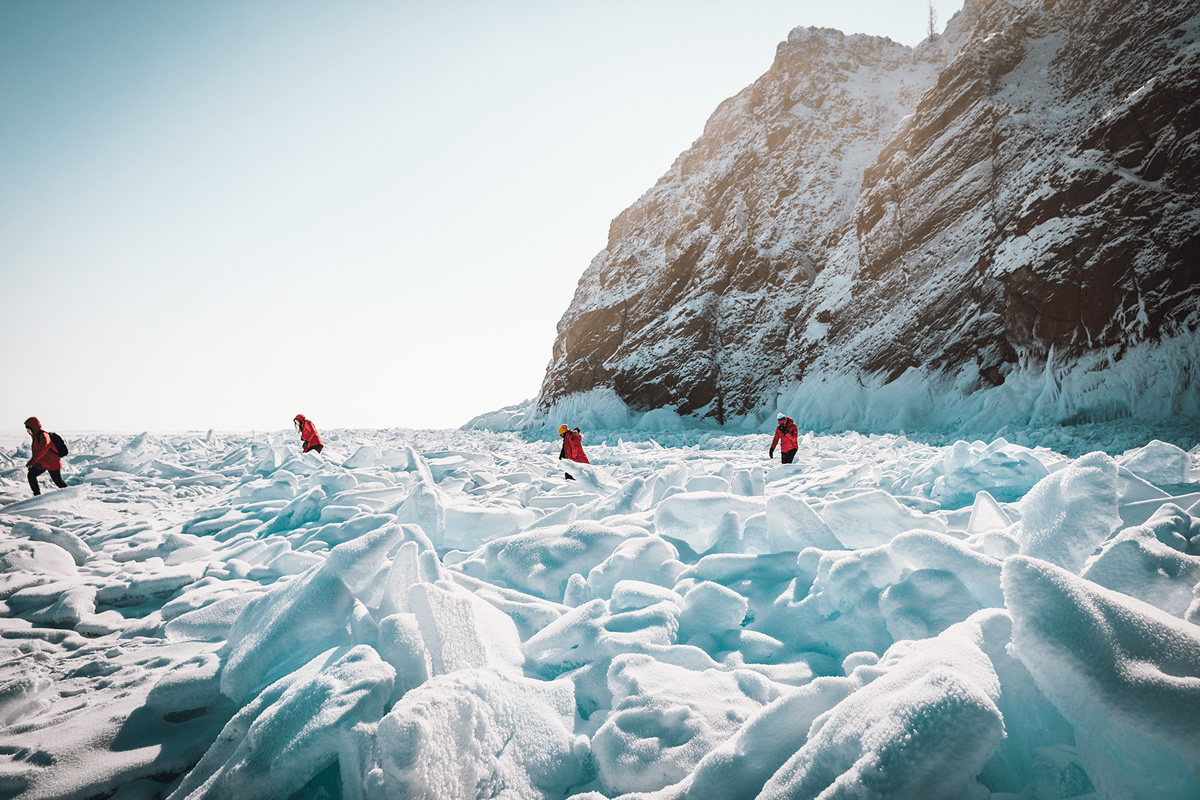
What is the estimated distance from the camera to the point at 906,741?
97 cm

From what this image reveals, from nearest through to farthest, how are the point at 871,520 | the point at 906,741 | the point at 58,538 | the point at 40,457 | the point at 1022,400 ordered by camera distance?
the point at 906,741, the point at 871,520, the point at 58,538, the point at 40,457, the point at 1022,400

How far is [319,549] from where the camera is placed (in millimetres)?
3428

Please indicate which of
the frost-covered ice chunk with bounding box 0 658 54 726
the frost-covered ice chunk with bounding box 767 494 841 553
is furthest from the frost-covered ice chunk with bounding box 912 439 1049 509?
the frost-covered ice chunk with bounding box 0 658 54 726

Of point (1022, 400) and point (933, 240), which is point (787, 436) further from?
point (933, 240)

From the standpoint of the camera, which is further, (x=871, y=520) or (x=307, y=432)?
(x=307, y=432)

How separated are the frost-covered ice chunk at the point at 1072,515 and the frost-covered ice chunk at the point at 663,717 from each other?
1.30 m

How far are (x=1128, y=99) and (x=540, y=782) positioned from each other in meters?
17.8

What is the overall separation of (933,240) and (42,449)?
22.7 m

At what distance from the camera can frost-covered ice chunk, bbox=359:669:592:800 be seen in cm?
121

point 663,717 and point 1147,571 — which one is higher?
point 1147,571

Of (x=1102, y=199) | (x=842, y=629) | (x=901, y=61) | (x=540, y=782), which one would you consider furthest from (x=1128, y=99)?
(x=901, y=61)

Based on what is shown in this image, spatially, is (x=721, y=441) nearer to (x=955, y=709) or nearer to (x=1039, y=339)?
(x=1039, y=339)

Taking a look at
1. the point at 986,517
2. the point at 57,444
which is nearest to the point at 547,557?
the point at 986,517

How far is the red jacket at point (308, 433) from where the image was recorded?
10109mm
